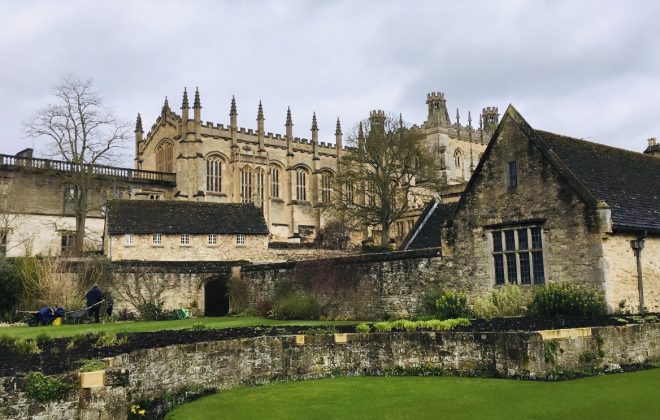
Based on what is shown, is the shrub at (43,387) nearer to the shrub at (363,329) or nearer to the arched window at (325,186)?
the shrub at (363,329)

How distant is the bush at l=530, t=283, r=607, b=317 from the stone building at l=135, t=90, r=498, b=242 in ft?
135

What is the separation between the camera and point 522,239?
20938mm

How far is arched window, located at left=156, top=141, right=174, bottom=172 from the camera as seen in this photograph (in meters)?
69.2

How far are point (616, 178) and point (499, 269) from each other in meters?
4.90

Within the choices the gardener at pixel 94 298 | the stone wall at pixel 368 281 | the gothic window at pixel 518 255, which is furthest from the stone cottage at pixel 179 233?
the gothic window at pixel 518 255

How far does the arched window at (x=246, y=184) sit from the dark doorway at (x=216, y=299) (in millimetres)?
33843

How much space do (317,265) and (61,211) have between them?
115 ft

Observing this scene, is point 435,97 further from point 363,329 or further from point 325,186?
point 363,329

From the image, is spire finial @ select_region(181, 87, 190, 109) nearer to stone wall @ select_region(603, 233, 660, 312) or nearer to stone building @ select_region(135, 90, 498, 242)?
stone building @ select_region(135, 90, 498, 242)

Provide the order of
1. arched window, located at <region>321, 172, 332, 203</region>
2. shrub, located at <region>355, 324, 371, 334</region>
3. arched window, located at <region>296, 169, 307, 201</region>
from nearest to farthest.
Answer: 1. shrub, located at <region>355, 324, 371, 334</region>
2. arched window, located at <region>296, 169, 307, 201</region>
3. arched window, located at <region>321, 172, 332, 203</region>

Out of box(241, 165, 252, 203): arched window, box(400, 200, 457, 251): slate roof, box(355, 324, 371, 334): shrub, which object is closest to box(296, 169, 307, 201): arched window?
box(241, 165, 252, 203): arched window

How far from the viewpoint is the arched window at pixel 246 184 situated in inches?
2776

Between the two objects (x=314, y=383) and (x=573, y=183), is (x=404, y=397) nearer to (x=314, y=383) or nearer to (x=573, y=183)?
(x=314, y=383)

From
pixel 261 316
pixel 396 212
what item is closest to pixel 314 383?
pixel 261 316
